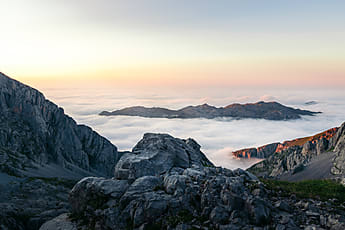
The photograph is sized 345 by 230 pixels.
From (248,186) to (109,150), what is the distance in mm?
172069

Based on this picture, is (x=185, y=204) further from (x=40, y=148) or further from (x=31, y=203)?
(x=40, y=148)

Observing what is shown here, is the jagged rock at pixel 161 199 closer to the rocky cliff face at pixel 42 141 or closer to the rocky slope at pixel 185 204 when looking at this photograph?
the rocky slope at pixel 185 204

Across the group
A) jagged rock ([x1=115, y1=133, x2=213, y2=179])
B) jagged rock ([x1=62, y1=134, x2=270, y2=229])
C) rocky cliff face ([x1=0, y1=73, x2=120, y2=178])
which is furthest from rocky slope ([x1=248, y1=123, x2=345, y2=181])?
rocky cliff face ([x1=0, y1=73, x2=120, y2=178])

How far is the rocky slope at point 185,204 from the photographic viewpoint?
56.7ft

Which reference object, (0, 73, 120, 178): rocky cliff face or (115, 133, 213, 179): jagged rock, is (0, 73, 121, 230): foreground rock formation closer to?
(0, 73, 120, 178): rocky cliff face

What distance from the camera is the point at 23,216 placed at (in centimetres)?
3916

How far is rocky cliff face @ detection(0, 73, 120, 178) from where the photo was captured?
11588 centimetres

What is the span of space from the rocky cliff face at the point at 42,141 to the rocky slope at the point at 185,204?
3486 inches

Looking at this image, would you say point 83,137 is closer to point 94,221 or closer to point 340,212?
point 94,221

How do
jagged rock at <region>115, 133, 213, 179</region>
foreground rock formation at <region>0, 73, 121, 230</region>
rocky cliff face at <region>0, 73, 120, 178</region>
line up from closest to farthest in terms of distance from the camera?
1. jagged rock at <region>115, 133, 213, 179</region>
2. foreground rock formation at <region>0, 73, 121, 230</region>
3. rocky cliff face at <region>0, 73, 120, 178</region>

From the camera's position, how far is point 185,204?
20484mm

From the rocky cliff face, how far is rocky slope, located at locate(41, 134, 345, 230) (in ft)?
291

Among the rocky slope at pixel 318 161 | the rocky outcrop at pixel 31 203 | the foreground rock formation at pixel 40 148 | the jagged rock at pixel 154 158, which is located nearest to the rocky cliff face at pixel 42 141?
the foreground rock formation at pixel 40 148

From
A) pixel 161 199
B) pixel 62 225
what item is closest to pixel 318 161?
pixel 161 199
